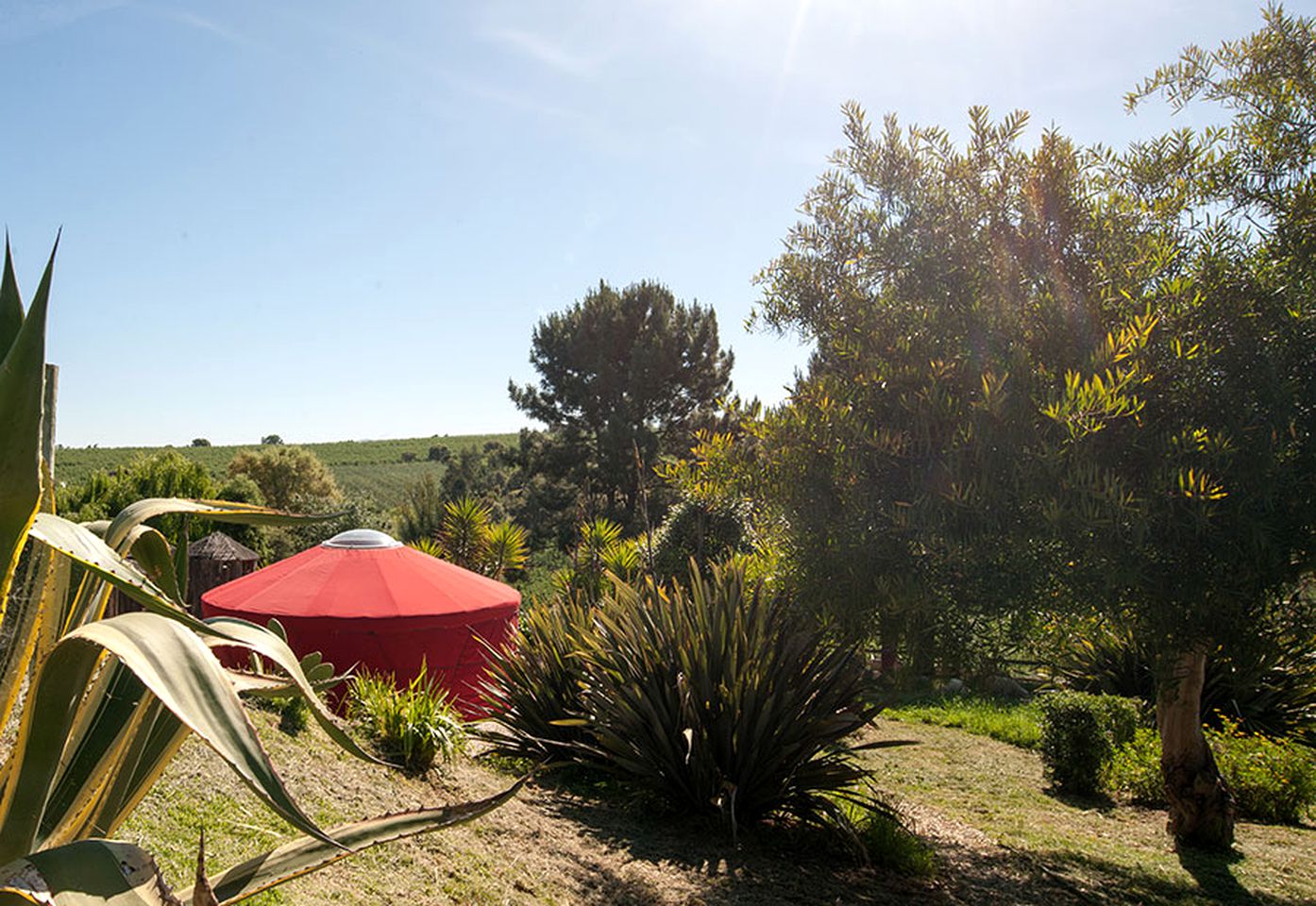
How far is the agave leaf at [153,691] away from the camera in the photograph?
45.5 inches

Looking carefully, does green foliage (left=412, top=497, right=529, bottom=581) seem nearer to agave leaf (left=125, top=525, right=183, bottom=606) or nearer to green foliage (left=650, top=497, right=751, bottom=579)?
green foliage (left=650, top=497, right=751, bottom=579)

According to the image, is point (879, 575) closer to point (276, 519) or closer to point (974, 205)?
point (974, 205)

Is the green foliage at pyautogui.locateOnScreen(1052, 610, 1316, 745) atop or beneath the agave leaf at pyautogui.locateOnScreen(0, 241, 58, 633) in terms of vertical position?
beneath

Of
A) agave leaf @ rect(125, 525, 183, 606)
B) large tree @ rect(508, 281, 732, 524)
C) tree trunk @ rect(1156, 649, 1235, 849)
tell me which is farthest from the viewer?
large tree @ rect(508, 281, 732, 524)

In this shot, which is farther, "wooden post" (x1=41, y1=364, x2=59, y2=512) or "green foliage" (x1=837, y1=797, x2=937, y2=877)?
"green foliage" (x1=837, y1=797, x2=937, y2=877)

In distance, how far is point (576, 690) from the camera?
23.4ft

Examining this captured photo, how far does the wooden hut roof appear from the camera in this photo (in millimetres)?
17203

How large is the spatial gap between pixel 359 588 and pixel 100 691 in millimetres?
7688

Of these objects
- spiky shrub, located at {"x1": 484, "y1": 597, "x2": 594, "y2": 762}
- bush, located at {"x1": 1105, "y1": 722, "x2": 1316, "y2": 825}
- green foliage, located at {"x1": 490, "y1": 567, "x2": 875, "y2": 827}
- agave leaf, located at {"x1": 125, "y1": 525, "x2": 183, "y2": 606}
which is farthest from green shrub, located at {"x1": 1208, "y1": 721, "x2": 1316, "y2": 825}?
agave leaf, located at {"x1": 125, "y1": 525, "x2": 183, "y2": 606}

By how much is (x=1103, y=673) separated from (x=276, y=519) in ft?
41.5

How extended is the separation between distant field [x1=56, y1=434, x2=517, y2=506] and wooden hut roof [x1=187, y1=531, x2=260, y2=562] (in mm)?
26713

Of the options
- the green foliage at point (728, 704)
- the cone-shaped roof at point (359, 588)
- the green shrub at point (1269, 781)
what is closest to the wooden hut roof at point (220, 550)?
the cone-shaped roof at point (359, 588)

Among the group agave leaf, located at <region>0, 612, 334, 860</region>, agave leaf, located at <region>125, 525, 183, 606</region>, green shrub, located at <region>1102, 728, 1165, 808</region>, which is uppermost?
agave leaf, located at <region>125, 525, 183, 606</region>

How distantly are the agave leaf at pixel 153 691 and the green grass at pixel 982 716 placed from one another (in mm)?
11266
